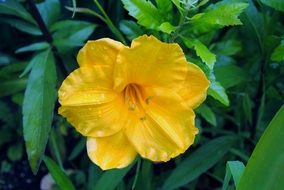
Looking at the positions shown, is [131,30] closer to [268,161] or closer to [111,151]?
[111,151]

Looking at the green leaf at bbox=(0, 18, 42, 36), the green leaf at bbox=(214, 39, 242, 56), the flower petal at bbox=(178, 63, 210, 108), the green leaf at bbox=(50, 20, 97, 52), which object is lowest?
the green leaf at bbox=(0, 18, 42, 36)

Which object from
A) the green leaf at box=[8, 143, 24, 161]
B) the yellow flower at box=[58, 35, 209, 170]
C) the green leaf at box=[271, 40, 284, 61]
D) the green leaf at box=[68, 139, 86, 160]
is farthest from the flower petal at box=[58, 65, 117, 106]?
the green leaf at box=[8, 143, 24, 161]

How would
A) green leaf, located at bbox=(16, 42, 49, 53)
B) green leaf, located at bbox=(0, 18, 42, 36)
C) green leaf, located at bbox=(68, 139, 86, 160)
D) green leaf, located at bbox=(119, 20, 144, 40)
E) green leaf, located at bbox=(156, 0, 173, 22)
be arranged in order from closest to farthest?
green leaf, located at bbox=(156, 0, 173, 22) → green leaf, located at bbox=(119, 20, 144, 40) → green leaf, located at bbox=(16, 42, 49, 53) → green leaf, located at bbox=(0, 18, 42, 36) → green leaf, located at bbox=(68, 139, 86, 160)

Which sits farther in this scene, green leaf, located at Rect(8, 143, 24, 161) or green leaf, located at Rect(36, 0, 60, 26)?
green leaf, located at Rect(8, 143, 24, 161)

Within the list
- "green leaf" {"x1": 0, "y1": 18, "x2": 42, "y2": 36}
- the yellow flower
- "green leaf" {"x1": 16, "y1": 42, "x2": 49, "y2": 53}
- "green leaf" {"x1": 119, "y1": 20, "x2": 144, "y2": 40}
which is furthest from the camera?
"green leaf" {"x1": 0, "y1": 18, "x2": 42, "y2": 36}

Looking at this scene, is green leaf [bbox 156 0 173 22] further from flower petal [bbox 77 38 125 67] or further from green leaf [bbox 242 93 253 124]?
Result: green leaf [bbox 242 93 253 124]

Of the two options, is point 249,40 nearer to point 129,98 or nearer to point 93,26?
point 93,26

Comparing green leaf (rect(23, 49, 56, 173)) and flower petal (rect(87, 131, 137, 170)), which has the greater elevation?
flower petal (rect(87, 131, 137, 170))

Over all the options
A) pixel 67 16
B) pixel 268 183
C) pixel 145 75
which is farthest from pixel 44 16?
pixel 268 183
